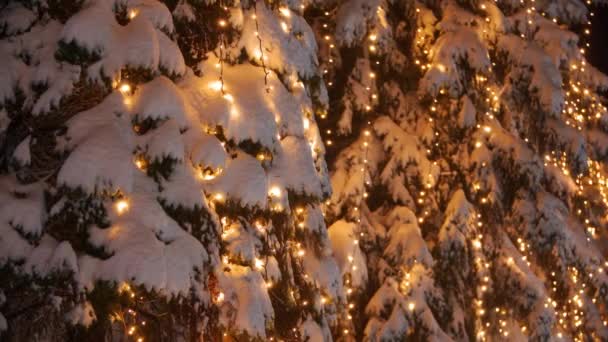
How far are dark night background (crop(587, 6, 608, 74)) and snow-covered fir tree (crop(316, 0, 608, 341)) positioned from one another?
4.13 m

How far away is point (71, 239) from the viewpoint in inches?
146

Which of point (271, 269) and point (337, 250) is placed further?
point (337, 250)

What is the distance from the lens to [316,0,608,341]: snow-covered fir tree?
6590 millimetres

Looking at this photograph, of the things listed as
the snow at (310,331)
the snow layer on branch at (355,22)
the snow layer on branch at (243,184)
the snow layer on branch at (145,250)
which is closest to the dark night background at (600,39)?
the snow layer on branch at (355,22)

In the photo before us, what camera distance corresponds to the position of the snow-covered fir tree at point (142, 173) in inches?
141

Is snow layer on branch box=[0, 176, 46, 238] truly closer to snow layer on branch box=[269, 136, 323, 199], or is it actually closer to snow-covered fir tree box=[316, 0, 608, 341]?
snow layer on branch box=[269, 136, 323, 199]

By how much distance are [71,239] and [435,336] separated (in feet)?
13.2

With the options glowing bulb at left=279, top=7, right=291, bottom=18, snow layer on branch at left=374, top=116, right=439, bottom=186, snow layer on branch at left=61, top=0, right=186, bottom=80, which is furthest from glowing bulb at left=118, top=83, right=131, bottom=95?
snow layer on branch at left=374, top=116, right=439, bottom=186

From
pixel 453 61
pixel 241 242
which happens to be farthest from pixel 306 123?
pixel 453 61

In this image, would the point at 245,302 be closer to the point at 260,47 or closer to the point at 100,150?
the point at 100,150

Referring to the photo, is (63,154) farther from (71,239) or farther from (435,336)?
(435,336)

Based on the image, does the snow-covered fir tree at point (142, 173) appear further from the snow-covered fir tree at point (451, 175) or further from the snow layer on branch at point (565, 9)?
the snow layer on branch at point (565, 9)

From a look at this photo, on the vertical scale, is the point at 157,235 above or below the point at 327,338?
above

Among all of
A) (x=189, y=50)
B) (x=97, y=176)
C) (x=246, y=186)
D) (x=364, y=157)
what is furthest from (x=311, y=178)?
(x=364, y=157)
